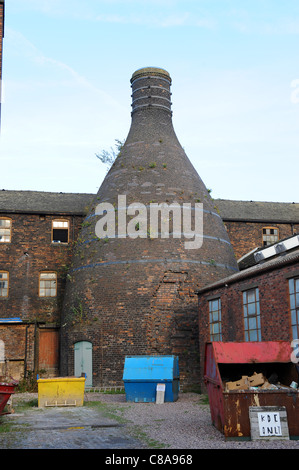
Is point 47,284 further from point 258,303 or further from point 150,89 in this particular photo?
point 258,303

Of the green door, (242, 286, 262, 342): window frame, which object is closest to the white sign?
(242, 286, 262, 342): window frame

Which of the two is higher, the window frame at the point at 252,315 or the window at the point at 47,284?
the window at the point at 47,284

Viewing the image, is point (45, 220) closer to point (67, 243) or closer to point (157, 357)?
point (67, 243)

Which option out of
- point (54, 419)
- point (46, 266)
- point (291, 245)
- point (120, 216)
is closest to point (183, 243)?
point (120, 216)

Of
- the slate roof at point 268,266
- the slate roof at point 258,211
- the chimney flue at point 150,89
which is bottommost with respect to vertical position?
the slate roof at point 268,266

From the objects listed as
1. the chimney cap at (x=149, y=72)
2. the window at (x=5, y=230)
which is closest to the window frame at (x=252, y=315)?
the window at (x=5, y=230)

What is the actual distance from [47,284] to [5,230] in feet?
11.6

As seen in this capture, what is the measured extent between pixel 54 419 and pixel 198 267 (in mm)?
10764

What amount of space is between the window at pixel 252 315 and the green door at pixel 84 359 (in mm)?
7700

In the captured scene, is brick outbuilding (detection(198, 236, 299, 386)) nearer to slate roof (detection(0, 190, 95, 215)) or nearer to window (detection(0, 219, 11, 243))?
slate roof (detection(0, 190, 95, 215))

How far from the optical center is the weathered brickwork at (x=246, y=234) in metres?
27.3

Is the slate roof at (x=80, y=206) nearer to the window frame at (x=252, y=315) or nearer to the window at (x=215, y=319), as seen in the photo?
the window at (x=215, y=319)

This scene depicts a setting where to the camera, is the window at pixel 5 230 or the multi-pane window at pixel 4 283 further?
the window at pixel 5 230

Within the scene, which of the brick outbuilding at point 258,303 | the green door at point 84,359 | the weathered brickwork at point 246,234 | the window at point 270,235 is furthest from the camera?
the window at point 270,235
